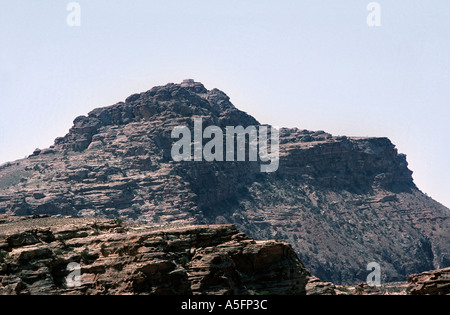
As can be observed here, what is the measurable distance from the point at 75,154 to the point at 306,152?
64361 mm

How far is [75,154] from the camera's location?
585ft

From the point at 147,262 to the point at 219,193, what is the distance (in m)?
127

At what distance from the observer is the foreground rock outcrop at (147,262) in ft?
154

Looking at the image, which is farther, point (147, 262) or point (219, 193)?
point (219, 193)

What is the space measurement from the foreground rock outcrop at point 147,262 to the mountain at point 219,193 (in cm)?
10043

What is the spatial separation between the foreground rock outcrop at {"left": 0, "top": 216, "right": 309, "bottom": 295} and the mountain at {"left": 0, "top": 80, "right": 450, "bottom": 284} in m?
100

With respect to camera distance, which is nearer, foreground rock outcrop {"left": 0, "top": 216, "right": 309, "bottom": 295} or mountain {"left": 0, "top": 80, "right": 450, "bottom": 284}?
foreground rock outcrop {"left": 0, "top": 216, "right": 309, "bottom": 295}

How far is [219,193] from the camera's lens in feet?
573

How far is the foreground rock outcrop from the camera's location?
46844 millimetres

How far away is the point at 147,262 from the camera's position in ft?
155

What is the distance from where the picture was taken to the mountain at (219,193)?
160 m

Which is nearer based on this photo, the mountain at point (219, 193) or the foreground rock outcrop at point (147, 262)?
the foreground rock outcrop at point (147, 262)
